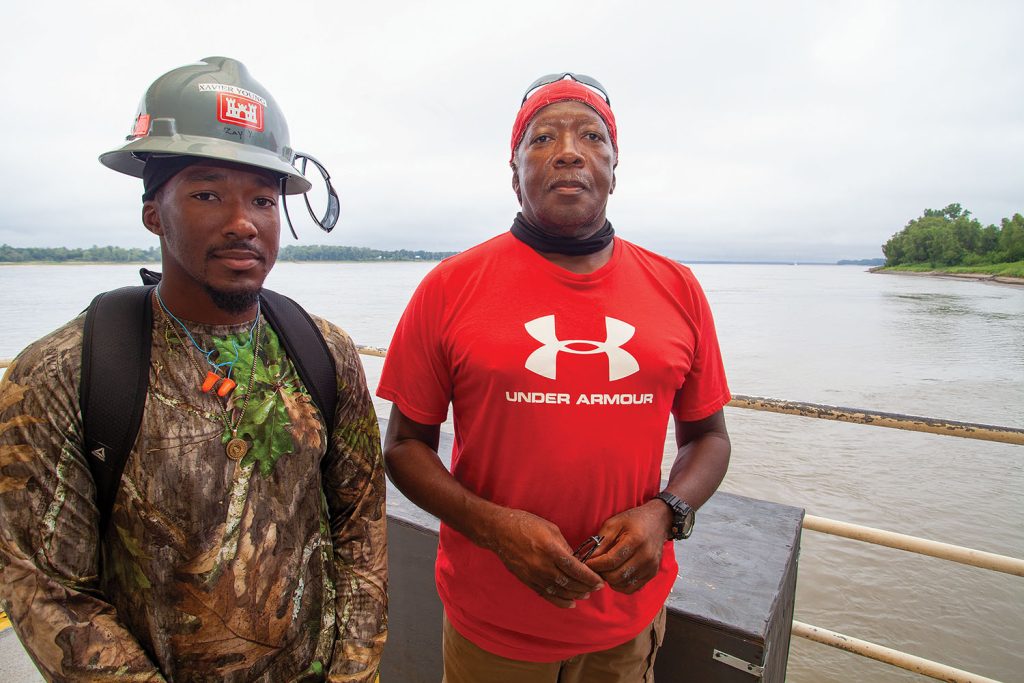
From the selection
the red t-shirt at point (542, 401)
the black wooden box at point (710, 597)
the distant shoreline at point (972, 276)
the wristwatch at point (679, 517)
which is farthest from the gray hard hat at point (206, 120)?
the distant shoreline at point (972, 276)

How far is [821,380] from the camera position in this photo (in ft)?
49.9

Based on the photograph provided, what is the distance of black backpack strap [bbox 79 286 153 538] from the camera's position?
3.53ft

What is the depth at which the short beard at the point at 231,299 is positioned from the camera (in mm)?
1265

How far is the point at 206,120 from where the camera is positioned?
1.25 meters

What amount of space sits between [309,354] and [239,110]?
1.96 feet

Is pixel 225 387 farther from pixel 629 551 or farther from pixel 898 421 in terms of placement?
pixel 898 421

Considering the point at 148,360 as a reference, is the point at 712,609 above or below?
below

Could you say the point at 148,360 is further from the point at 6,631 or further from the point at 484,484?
the point at 6,631

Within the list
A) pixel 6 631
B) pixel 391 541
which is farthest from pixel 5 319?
pixel 391 541

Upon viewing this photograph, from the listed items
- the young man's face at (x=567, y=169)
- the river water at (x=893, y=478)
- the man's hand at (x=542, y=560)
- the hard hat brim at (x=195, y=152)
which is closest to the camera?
the hard hat brim at (x=195, y=152)

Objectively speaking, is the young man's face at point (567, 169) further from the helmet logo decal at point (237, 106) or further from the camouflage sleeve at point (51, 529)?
the camouflage sleeve at point (51, 529)

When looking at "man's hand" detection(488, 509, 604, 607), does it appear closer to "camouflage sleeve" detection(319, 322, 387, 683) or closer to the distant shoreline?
"camouflage sleeve" detection(319, 322, 387, 683)

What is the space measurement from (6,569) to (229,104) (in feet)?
3.42

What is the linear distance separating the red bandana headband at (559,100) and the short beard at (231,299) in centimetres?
94
